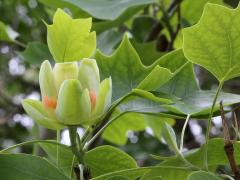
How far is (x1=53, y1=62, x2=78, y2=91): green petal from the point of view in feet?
2.35

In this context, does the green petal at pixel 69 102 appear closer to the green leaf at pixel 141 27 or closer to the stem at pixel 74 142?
Result: the stem at pixel 74 142

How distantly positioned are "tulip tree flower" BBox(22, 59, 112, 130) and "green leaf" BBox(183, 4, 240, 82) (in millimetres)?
132

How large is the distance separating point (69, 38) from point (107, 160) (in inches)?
9.7

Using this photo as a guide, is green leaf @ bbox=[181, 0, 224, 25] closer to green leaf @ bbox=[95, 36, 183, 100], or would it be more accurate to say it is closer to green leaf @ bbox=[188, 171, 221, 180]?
green leaf @ bbox=[95, 36, 183, 100]

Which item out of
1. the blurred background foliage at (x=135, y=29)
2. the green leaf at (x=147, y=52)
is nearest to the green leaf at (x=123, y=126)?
the blurred background foliage at (x=135, y=29)

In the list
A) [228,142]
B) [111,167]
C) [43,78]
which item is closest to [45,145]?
[111,167]

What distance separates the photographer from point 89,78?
2.35 feet

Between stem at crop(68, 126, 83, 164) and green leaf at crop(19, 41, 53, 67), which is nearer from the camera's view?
stem at crop(68, 126, 83, 164)

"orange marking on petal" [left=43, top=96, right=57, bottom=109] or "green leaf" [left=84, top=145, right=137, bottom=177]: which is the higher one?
"orange marking on petal" [left=43, top=96, right=57, bottom=109]

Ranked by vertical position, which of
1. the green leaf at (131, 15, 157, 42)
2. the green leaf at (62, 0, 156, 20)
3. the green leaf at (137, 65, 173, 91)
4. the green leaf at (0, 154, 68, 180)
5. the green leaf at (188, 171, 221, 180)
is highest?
the green leaf at (62, 0, 156, 20)

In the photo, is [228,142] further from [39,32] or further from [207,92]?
[39,32]

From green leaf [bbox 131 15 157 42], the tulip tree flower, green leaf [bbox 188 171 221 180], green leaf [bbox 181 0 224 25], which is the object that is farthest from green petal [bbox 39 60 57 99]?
green leaf [bbox 131 15 157 42]

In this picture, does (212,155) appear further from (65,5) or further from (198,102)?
(65,5)

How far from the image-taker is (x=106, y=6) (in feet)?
3.87
